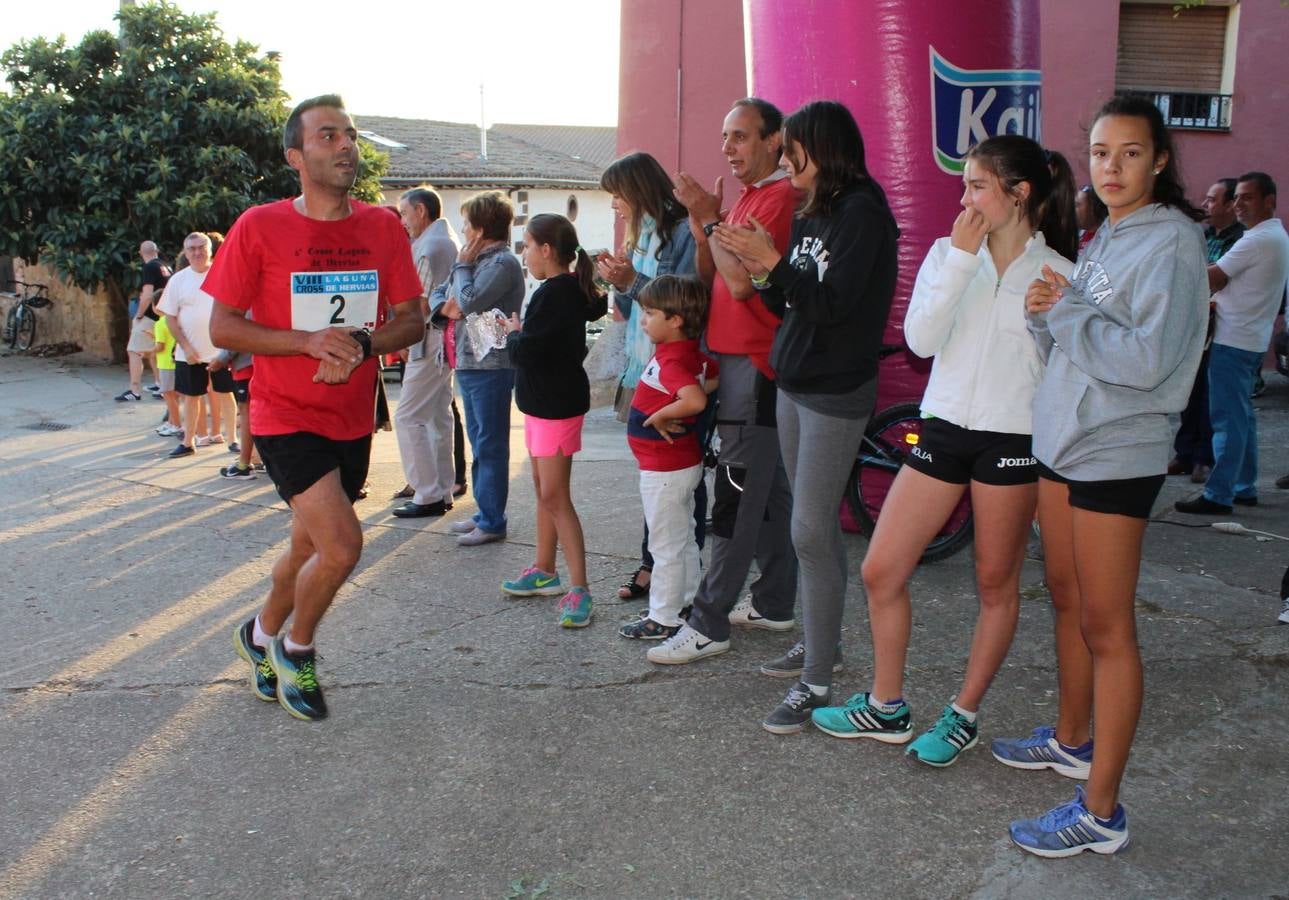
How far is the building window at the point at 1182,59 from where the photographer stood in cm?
1362

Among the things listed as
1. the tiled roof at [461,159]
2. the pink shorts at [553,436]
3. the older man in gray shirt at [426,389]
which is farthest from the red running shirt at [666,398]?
the tiled roof at [461,159]

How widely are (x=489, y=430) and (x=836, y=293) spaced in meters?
3.09

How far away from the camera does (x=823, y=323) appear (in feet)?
12.0

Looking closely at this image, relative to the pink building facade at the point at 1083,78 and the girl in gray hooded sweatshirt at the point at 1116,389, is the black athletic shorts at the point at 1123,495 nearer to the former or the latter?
the girl in gray hooded sweatshirt at the point at 1116,389

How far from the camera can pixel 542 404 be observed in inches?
205

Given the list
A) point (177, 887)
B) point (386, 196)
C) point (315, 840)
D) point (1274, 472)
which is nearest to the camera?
point (177, 887)

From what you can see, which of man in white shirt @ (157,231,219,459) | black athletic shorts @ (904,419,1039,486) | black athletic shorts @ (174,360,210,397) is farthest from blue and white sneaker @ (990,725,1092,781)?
black athletic shorts @ (174,360,210,397)

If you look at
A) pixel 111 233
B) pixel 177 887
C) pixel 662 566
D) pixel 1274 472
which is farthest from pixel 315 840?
pixel 111 233

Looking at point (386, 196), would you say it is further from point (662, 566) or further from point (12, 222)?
point (662, 566)

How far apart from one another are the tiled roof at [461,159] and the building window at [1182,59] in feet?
62.0

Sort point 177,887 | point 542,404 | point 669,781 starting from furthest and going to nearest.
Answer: point 542,404
point 669,781
point 177,887

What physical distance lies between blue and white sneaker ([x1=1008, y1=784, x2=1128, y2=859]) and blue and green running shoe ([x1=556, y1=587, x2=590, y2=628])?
2.26 meters

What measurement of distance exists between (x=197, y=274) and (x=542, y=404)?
17.0 ft

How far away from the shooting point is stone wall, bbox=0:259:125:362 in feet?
→ 56.7
